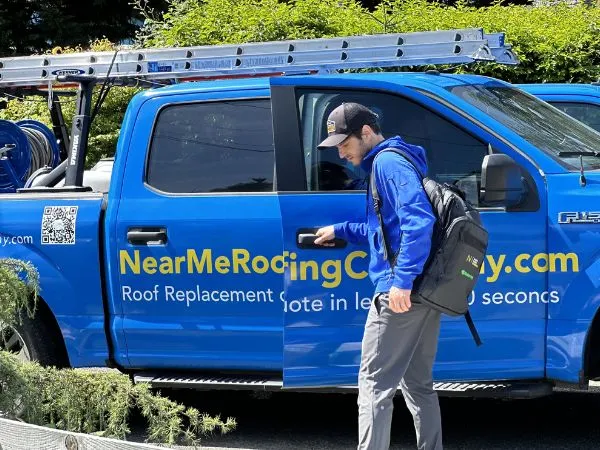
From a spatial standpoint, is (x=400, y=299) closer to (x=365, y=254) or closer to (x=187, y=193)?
(x=365, y=254)

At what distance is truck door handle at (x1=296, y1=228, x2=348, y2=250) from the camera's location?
189 inches

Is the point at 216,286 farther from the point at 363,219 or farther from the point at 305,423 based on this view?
the point at 305,423

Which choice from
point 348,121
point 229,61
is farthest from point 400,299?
point 229,61

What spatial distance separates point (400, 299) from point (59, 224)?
86.7 inches

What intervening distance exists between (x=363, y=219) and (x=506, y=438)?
5.22ft

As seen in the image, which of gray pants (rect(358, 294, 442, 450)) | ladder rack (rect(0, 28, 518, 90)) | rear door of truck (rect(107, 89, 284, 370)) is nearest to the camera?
gray pants (rect(358, 294, 442, 450))

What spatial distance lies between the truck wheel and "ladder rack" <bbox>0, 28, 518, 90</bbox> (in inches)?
65.0

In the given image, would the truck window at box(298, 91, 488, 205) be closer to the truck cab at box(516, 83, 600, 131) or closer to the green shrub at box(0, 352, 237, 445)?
the green shrub at box(0, 352, 237, 445)

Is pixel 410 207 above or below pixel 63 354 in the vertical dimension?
above

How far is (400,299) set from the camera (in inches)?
158

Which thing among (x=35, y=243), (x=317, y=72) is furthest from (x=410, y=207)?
(x=35, y=243)

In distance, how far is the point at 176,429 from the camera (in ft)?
12.7

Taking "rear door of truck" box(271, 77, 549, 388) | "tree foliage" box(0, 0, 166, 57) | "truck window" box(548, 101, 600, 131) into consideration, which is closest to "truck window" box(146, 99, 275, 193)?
"rear door of truck" box(271, 77, 549, 388)

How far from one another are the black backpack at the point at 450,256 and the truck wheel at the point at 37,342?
232 centimetres
